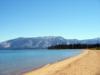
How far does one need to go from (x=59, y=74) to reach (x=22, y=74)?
5.32m

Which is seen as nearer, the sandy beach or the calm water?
the sandy beach

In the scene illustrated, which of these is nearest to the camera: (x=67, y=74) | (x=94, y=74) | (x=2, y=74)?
(x=94, y=74)

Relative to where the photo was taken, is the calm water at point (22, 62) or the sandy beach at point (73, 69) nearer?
the sandy beach at point (73, 69)

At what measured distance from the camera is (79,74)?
15859 millimetres

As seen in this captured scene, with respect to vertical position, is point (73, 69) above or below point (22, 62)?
above

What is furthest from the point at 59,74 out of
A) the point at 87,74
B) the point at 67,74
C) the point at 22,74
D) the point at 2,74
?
the point at 2,74

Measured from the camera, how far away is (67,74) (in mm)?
16328

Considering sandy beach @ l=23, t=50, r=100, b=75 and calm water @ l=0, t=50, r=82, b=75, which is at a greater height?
sandy beach @ l=23, t=50, r=100, b=75

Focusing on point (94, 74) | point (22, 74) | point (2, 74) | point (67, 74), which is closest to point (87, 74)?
point (94, 74)

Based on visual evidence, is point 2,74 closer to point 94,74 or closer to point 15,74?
point 15,74

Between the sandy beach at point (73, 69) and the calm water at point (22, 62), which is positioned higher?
the sandy beach at point (73, 69)

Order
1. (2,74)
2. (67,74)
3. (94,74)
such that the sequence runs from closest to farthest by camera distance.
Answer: (94,74)
(67,74)
(2,74)

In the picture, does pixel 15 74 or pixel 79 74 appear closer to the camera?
pixel 79 74

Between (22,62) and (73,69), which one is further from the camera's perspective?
(22,62)
